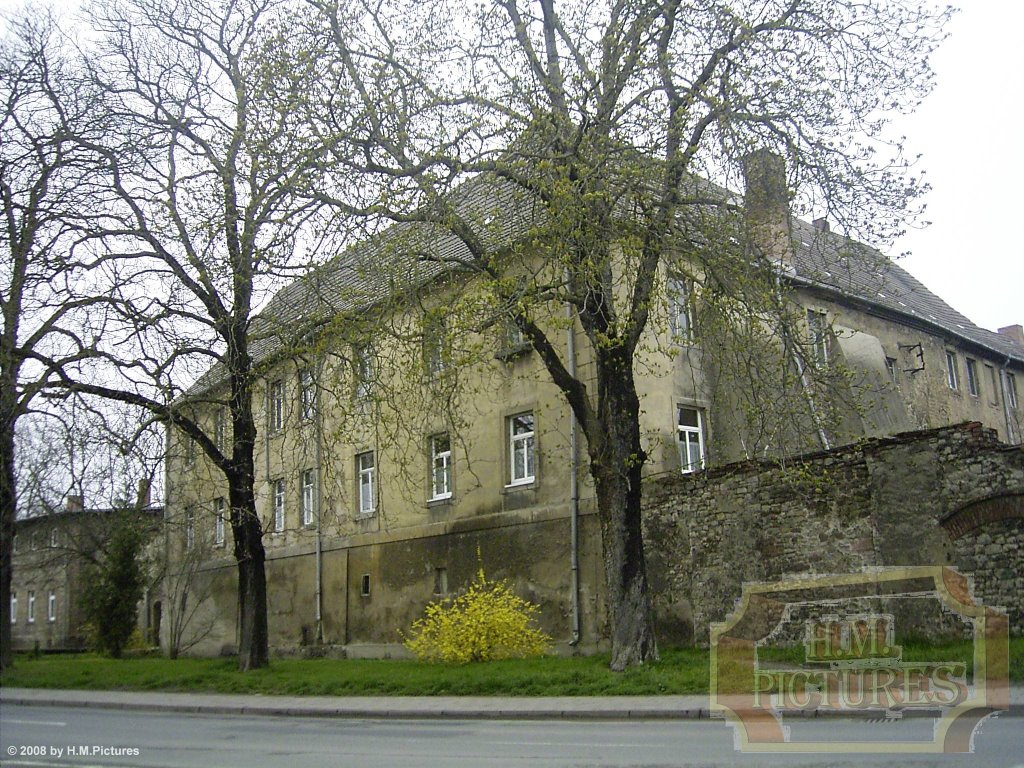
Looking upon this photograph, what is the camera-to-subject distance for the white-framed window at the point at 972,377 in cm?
3219

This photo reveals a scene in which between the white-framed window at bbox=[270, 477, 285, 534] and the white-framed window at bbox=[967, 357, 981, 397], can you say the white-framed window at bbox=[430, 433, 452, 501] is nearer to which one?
the white-framed window at bbox=[270, 477, 285, 534]

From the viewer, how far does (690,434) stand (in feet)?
73.2

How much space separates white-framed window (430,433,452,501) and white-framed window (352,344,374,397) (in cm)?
835

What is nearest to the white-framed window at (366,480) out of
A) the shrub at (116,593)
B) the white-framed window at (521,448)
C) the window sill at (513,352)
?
the white-framed window at (521,448)

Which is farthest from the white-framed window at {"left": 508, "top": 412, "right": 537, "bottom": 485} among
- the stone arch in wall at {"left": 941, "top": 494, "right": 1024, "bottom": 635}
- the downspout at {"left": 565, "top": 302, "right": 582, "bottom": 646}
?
the stone arch in wall at {"left": 941, "top": 494, "right": 1024, "bottom": 635}

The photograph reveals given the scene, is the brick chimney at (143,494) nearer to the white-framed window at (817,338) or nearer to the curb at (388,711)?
the curb at (388,711)

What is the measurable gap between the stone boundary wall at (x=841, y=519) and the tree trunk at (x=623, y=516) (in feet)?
8.24

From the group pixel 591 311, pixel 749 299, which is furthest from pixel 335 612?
pixel 749 299

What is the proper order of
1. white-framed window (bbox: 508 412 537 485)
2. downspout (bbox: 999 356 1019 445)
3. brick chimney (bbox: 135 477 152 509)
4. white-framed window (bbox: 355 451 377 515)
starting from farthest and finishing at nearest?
downspout (bbox: 999 356 1019 445), white-framed window (bbox: 355 451 377 515), white-framed window (bbox: 508 412 537 485), brick chimney (bbox: 135 477 152 509)

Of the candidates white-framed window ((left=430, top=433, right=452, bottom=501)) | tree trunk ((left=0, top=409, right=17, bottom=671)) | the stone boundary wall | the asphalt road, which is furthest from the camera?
white-framed window ((left=430, top=433, right=452, bottom=501))

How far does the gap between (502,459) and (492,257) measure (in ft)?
27.4

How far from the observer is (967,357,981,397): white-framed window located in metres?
32.2

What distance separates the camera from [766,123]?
49.5 ft

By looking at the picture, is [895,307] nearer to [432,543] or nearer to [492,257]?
[432,543]
